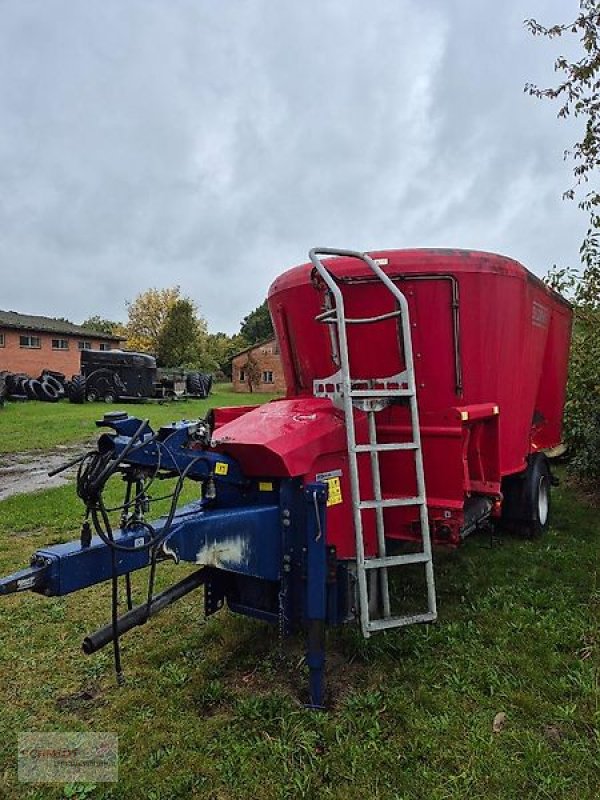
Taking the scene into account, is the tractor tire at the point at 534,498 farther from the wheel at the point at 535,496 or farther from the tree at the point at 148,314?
the tree at the point at 148,314

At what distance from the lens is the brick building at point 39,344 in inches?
1267

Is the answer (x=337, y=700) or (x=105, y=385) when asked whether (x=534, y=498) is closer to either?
(x=337, y=700)

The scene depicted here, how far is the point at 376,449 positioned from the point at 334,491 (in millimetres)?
343

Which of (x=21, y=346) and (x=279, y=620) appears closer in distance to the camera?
(x=279, y=620)

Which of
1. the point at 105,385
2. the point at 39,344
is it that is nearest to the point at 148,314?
the point at 39,344

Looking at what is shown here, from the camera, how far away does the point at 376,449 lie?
3.36m

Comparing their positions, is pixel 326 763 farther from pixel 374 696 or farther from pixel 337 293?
pixel 337 293

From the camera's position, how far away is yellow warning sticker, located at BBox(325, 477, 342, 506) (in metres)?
3.29

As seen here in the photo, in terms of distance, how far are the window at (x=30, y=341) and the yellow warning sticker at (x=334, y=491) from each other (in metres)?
33.8

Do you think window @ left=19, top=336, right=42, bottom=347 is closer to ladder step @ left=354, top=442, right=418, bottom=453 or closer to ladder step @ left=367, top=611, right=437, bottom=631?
ladder step @ left=354, top=442, right=418, bottom=453

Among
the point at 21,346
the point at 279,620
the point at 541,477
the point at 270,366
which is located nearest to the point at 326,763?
the point at 279,620

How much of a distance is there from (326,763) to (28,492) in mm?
7102

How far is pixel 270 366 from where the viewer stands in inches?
1565

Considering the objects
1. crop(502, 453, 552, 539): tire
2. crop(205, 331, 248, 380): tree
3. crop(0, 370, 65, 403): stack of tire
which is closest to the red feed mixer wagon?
crop(502, 453, 552, 539): tire
